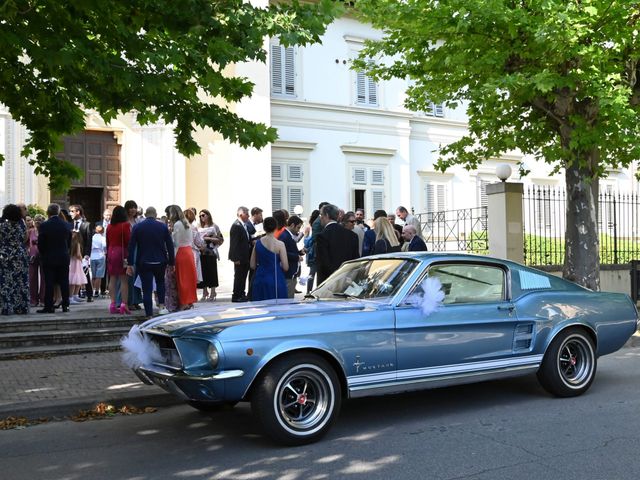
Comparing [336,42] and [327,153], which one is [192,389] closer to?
[327,153]

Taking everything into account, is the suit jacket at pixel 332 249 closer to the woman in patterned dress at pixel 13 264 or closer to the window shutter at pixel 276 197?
the woman in patterned dress at pixel 13 264

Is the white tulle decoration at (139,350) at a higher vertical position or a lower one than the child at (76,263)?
lower

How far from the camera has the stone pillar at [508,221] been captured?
47.0 ft

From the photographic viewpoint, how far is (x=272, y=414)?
5.31m

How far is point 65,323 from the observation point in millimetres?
10297

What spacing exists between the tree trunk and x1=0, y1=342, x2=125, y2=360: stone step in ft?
27.4

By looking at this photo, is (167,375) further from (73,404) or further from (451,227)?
(451,227)

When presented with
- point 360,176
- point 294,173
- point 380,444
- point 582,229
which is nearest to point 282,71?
point 294,173

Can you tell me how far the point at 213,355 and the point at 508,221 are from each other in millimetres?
10402

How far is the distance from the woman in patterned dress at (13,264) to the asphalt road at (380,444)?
509cm

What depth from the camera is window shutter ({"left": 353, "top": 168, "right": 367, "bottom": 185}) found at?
77.8ft

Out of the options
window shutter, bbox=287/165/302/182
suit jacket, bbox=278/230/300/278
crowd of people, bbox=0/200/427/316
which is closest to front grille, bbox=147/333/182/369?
crowd of people, bbox=0/200/427/316

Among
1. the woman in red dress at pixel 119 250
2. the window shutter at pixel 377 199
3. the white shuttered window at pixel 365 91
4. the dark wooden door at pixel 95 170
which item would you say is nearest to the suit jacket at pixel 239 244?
the woman in red dress at pixel 119 250

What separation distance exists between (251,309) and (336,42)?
61.3 ft
